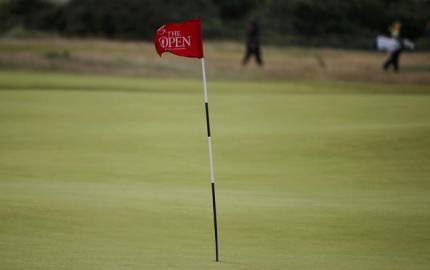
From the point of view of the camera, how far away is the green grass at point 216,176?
30.5 ft

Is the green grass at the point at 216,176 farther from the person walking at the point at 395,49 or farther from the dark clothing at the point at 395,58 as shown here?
the dark clothing at the point at 395,58

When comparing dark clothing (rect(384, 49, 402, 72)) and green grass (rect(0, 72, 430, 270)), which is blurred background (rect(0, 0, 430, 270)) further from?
dark clothing (rect(384, 49, 402, 72))

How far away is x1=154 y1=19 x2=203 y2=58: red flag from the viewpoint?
904 cm

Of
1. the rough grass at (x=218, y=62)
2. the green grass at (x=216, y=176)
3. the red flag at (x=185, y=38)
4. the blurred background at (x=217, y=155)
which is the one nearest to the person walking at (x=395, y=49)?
the blurred background at (x=217, y=155)

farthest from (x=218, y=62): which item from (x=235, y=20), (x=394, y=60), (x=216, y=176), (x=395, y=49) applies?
(x=216, y=176)

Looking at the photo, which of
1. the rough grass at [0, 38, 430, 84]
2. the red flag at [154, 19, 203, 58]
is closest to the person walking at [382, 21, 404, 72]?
the rough grass at [0, 38, 430, 84]

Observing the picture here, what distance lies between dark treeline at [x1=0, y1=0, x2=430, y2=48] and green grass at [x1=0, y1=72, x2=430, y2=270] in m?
18.9

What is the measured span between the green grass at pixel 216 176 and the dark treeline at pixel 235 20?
18.9 meters

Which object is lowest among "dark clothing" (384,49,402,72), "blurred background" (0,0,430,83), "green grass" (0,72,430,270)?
"green grass" (0,72,430,270)

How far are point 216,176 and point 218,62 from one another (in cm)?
2317

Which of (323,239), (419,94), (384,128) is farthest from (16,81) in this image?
(323,239)

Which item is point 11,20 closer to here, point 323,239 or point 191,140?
point 191,140

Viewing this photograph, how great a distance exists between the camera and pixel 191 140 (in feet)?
69.1

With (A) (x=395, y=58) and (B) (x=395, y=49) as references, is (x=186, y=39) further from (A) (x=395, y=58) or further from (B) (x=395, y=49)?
(A) (x=395, y=58)
